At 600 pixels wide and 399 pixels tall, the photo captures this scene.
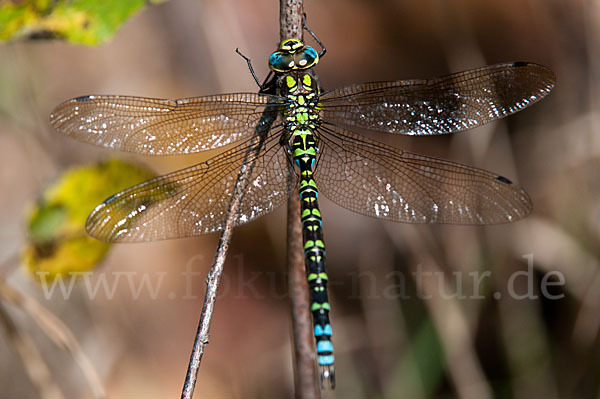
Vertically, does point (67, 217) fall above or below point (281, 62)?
below

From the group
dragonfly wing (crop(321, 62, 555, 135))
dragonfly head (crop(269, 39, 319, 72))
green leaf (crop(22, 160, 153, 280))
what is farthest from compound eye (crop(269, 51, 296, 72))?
green leaf (crop(22, 160, 153, 280))

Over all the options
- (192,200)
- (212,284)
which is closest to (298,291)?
(212,284)

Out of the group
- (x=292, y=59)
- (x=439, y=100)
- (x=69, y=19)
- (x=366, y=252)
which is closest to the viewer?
(x=69, y=19)

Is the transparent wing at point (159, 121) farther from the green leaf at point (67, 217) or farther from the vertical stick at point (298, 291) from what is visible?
the vertical stick at point (298, 291)

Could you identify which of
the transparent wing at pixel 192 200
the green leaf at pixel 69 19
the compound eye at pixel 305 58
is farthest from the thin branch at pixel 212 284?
the green leaf at pixel 69 19

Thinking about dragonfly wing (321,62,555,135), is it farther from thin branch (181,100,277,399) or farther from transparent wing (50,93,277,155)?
thin branch (181,100,277,399)

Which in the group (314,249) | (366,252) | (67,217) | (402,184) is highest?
(366,252)

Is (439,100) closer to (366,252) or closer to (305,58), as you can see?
(305,58)
